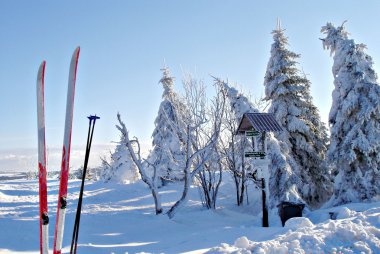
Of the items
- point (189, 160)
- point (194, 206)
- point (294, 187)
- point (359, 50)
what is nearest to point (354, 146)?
point (294, 187)

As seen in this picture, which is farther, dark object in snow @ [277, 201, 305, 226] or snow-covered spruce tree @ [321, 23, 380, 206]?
snow-covered spruce tree @ [321, 23, 380, 206]

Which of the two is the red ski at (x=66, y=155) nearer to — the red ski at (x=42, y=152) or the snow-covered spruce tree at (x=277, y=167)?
the red ski at (x=42, y=152)

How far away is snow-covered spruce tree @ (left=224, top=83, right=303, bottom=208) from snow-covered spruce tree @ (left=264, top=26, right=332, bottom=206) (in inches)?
39.2

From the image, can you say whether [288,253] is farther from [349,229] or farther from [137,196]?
[137,196]

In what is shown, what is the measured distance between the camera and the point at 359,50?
16.8 m

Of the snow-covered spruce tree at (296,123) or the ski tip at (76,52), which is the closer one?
the ski tip at (76,52)

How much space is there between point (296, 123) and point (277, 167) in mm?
2677

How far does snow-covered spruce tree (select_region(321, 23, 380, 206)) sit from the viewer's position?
15.9 meters

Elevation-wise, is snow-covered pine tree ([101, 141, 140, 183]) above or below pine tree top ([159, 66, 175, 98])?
below

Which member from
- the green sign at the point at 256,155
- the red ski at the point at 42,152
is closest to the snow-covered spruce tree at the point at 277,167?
the green sign at the point at 256,155

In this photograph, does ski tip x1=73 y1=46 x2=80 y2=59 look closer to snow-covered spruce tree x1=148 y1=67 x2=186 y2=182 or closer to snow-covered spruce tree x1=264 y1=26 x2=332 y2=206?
snow-covered spruce tree x1=264 y1=26 x2=332 y2=206

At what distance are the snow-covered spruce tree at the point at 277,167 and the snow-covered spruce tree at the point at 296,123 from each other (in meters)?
1.00

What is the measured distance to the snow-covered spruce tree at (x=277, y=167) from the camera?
55.0 ft

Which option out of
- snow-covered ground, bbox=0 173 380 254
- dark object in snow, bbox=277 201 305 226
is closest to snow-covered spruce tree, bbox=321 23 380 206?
snow-covered ground, bbox=0 173 380 254
